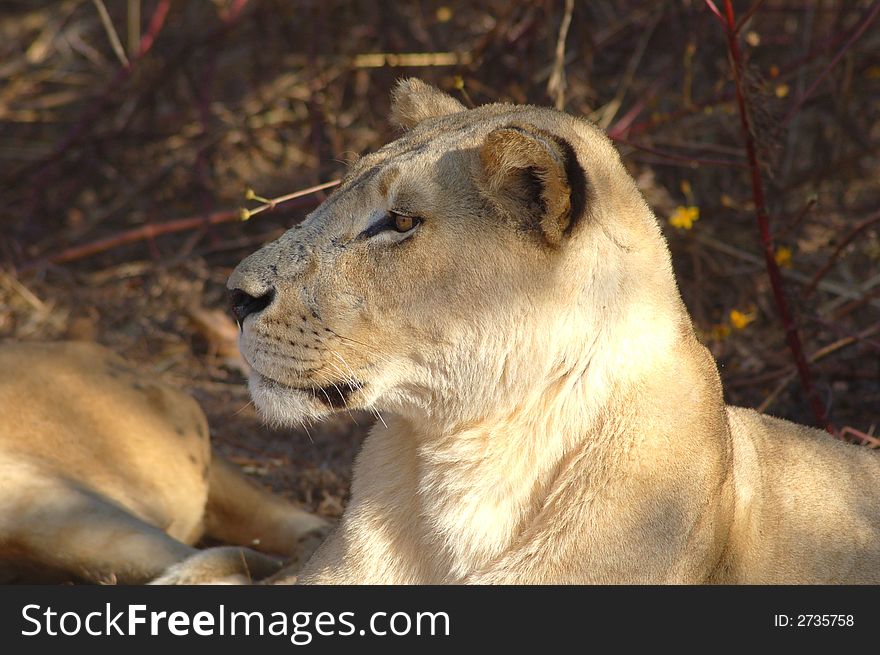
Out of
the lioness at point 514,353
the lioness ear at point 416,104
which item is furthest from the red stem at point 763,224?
the lioness at point 514,353

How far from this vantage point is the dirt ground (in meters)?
4.93

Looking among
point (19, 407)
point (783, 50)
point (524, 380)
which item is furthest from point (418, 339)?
Result: point (783, 50)

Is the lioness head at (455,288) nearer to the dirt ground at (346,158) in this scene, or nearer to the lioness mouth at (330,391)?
the lioness mouth at (330,391)

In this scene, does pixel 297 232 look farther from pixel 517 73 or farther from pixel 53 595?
pixel 517 73

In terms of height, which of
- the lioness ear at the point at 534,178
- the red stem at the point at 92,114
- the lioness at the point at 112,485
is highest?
the lioness ear at the point at 534,178

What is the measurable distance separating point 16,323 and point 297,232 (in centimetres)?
368

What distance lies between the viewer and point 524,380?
242 cm

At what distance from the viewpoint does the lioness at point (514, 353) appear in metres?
2.37

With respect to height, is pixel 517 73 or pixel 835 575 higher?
pixel 517 73

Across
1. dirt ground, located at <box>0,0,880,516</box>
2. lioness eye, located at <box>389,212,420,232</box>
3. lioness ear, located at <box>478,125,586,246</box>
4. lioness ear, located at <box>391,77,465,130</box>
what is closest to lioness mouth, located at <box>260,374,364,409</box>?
lioness eye, located at <box>389,212,420,232</box>

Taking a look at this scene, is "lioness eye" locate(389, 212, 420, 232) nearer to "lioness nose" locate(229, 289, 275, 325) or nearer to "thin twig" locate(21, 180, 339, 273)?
"lioness nose" locate(229, 289, 275, 325)

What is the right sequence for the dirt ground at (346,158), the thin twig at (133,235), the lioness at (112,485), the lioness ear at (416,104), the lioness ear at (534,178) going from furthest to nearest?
the thin twig at (133,235) < the dirt ground at (346,158) < the lioness at (112,485) < the lioness ear at (416,104) < the lioness ear at (534,178)

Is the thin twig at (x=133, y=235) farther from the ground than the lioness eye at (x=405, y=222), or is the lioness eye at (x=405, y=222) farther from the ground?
the lioness eye at (x=405, y=222)

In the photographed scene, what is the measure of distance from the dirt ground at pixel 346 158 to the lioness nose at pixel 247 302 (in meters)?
1.89
